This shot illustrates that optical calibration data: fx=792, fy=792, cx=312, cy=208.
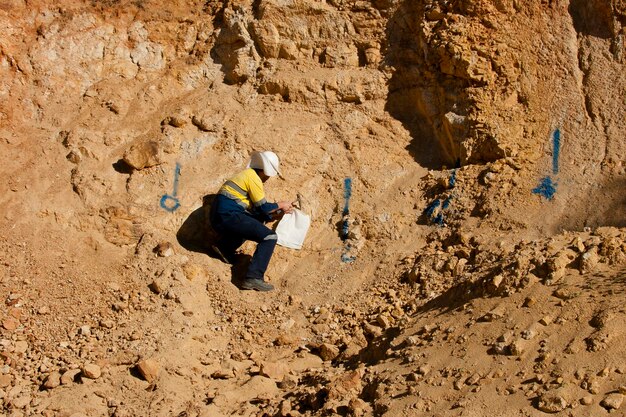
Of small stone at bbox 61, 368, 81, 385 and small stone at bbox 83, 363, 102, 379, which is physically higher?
small stone at bbox 83, 363, 102, 379

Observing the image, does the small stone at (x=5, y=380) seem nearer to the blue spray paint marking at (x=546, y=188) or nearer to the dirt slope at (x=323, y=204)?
the dirt slope at (x=323, y=204)

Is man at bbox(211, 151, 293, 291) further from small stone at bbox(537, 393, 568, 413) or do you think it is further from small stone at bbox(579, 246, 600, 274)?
small stone at bbox(537, 393, 568, 413)

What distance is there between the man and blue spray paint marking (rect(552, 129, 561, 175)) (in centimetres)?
237

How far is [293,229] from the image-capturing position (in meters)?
7.32

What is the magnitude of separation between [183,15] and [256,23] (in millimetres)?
978

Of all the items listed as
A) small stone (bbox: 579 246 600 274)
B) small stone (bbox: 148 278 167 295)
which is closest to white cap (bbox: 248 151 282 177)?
small stone (bbox: 148 278 167 295)

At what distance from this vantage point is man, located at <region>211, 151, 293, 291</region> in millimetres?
6922

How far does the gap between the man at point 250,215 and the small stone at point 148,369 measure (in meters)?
1.25

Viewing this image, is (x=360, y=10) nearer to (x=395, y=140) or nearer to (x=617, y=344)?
(x=395, y=140)

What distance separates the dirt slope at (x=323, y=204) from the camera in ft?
17.5

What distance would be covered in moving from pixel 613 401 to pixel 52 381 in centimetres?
387

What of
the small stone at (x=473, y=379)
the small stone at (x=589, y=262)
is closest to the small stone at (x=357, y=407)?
the small stone at (x=473, y=379)

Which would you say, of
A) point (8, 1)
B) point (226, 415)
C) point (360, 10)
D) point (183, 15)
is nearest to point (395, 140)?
point (360, 10)

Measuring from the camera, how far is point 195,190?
7531 millimetres
